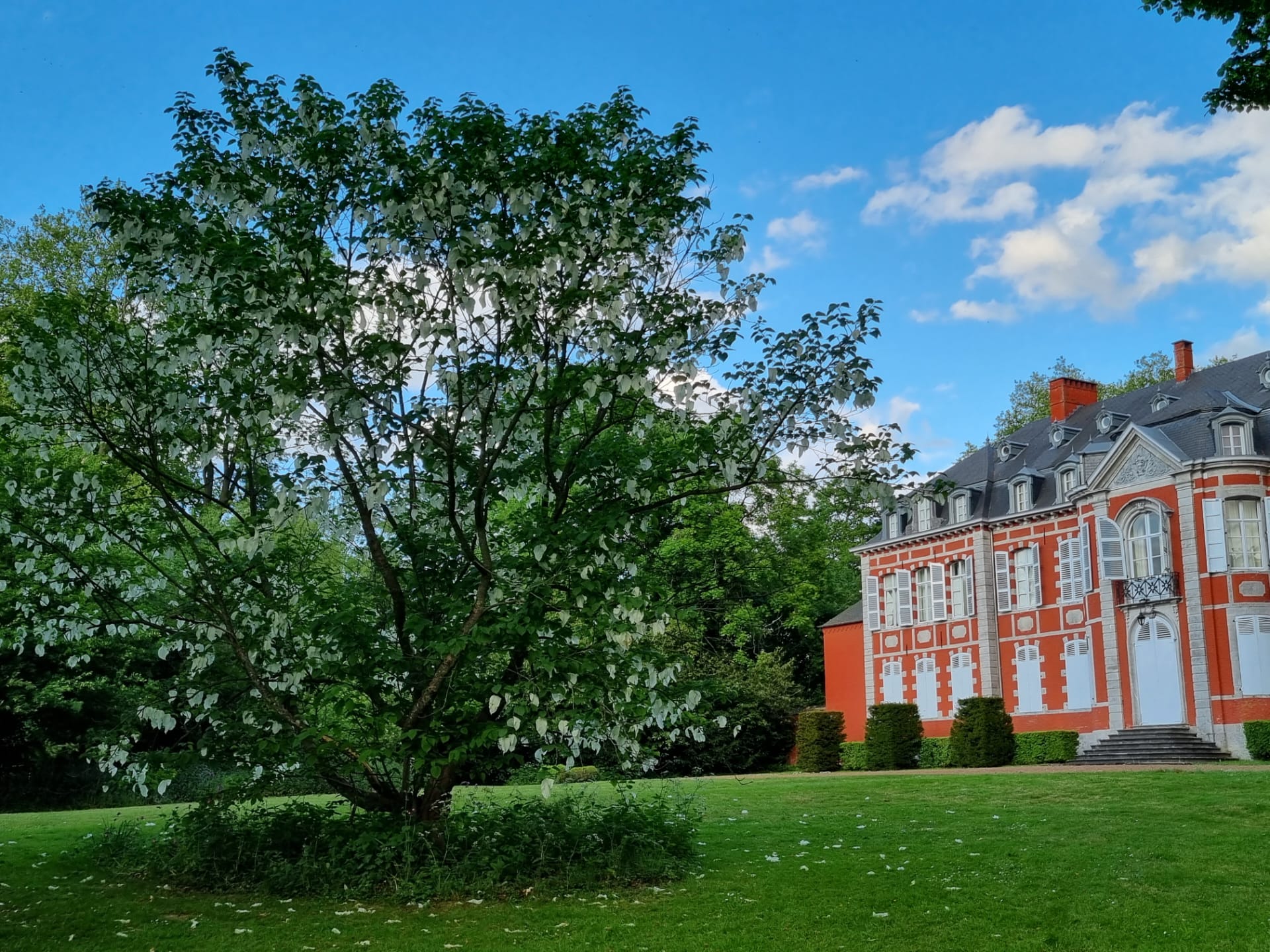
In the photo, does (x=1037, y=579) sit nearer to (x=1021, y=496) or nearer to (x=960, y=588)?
(x=1021, y=496)

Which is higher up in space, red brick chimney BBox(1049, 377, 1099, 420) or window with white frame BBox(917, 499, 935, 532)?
red brick chimney BBox(1049, 377, 1099, 420)

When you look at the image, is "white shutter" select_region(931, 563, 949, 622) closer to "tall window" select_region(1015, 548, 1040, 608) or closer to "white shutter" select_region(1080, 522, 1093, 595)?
"tall window" select_region(1015, 548, 1040, 608)

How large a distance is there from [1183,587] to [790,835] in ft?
64.8

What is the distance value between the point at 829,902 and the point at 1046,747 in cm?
2436

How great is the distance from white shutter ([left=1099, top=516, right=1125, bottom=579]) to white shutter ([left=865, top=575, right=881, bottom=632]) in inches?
429

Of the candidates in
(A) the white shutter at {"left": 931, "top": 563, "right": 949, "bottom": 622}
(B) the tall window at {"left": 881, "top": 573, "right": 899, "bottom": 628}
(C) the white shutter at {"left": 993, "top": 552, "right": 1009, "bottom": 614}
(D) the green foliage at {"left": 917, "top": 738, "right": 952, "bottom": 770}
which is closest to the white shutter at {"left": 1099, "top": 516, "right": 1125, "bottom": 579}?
(C) the white shutter at {"left": 993, "top": 552, "right": 1009, "bottom": 614}

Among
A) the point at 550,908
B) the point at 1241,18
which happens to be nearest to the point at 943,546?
the point at 1241,18

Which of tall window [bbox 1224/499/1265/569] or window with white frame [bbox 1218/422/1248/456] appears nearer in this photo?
tall window [bbox 1224/499/1265/569]

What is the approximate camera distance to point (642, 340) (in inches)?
385

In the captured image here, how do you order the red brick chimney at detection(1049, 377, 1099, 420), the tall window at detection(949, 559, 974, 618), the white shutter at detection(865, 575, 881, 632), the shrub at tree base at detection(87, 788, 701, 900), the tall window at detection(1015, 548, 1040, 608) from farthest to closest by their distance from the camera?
the white shutter at detection(865, 575, 881, 632) → the red brick chimney at detection(1049, 377, 1099, 420) → the tall window at detection(949, 559, 974, 618) → the tall window at detection(1015, 548, 1040, 608) → the shrub at tree base at detection(87, 788, 701, 900)

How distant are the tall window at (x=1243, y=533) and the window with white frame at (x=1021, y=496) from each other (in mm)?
7597

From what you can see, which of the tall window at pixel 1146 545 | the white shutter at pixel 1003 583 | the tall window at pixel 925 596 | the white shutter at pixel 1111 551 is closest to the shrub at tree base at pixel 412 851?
the tall window at pixel 1146 545

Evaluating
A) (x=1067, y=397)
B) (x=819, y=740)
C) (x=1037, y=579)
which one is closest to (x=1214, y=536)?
(x=1037, y=579)

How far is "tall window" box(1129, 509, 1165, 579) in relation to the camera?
29.8 m
